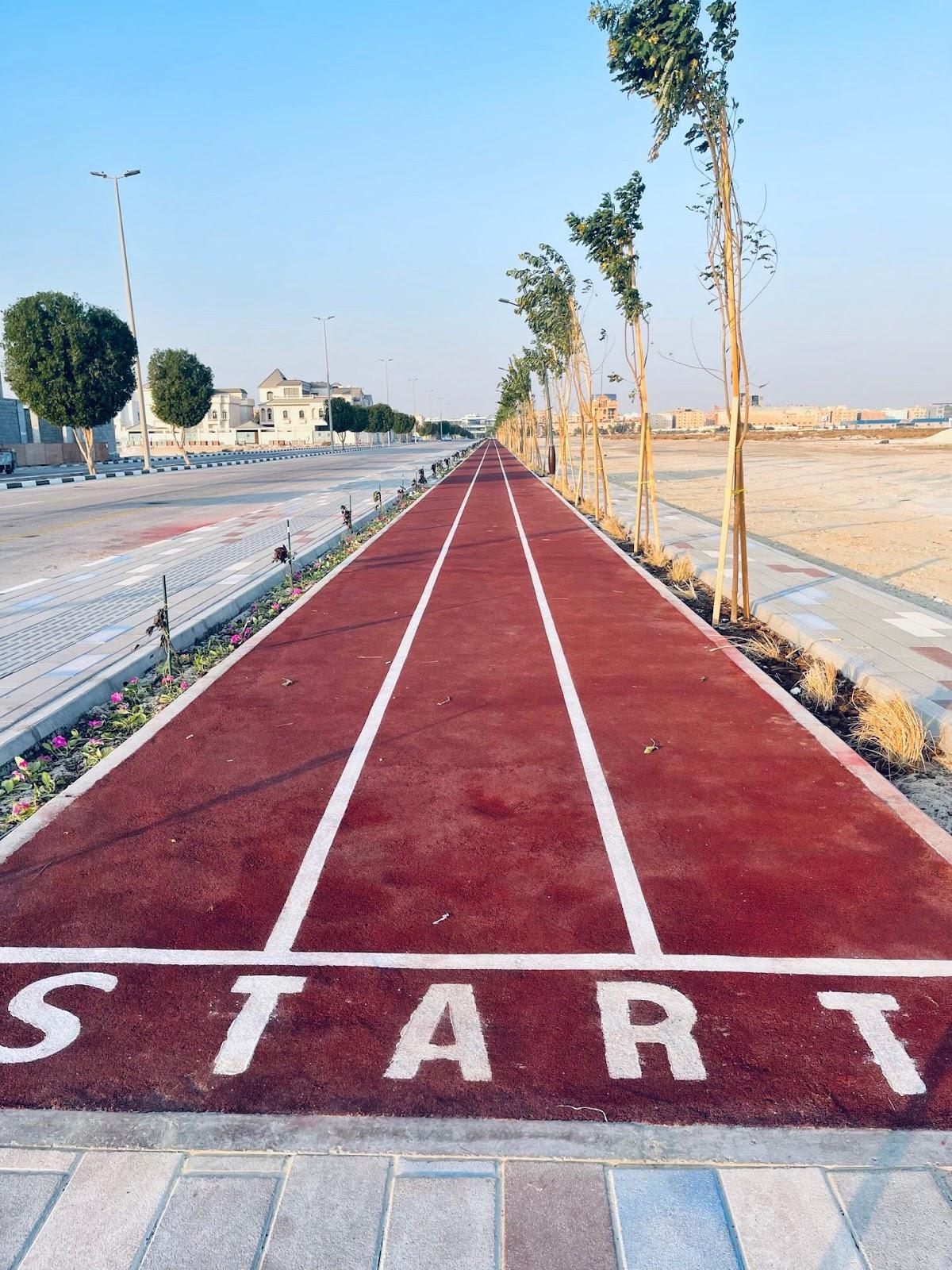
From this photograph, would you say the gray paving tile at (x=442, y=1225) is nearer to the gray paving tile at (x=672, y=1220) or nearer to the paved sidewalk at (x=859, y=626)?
the gray paving tile at (x=672, y=1220)

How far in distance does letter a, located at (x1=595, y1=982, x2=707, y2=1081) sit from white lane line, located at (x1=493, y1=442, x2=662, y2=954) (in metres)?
0.30

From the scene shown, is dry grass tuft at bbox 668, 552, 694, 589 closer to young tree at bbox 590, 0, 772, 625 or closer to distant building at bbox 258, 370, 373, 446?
young tree at bbox 590, 0, 772, 625

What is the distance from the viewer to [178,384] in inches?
2137

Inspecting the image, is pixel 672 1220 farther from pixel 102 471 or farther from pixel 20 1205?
pixel 102 471

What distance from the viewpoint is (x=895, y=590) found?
10969mm

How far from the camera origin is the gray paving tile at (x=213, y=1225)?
2.24 m

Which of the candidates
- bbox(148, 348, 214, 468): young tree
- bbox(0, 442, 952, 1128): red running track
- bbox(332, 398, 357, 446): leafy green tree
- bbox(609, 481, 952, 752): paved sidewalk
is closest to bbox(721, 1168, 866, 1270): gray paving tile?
bbox(0, 442, 952, 1128): red running track

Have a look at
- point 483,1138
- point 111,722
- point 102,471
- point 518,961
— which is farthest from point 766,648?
point 102,471

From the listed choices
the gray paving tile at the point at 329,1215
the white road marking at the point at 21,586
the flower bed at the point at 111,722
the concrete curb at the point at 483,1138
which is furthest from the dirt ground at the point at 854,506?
the white road marking at the point at 21,586

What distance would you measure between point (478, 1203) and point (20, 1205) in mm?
1283

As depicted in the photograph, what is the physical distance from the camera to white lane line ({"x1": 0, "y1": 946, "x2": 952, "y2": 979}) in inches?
135

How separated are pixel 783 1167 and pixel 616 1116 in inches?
19.4

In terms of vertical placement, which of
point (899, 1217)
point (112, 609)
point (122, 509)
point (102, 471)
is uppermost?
point (102, 471)

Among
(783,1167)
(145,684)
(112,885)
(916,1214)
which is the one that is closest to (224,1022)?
(112,885)
